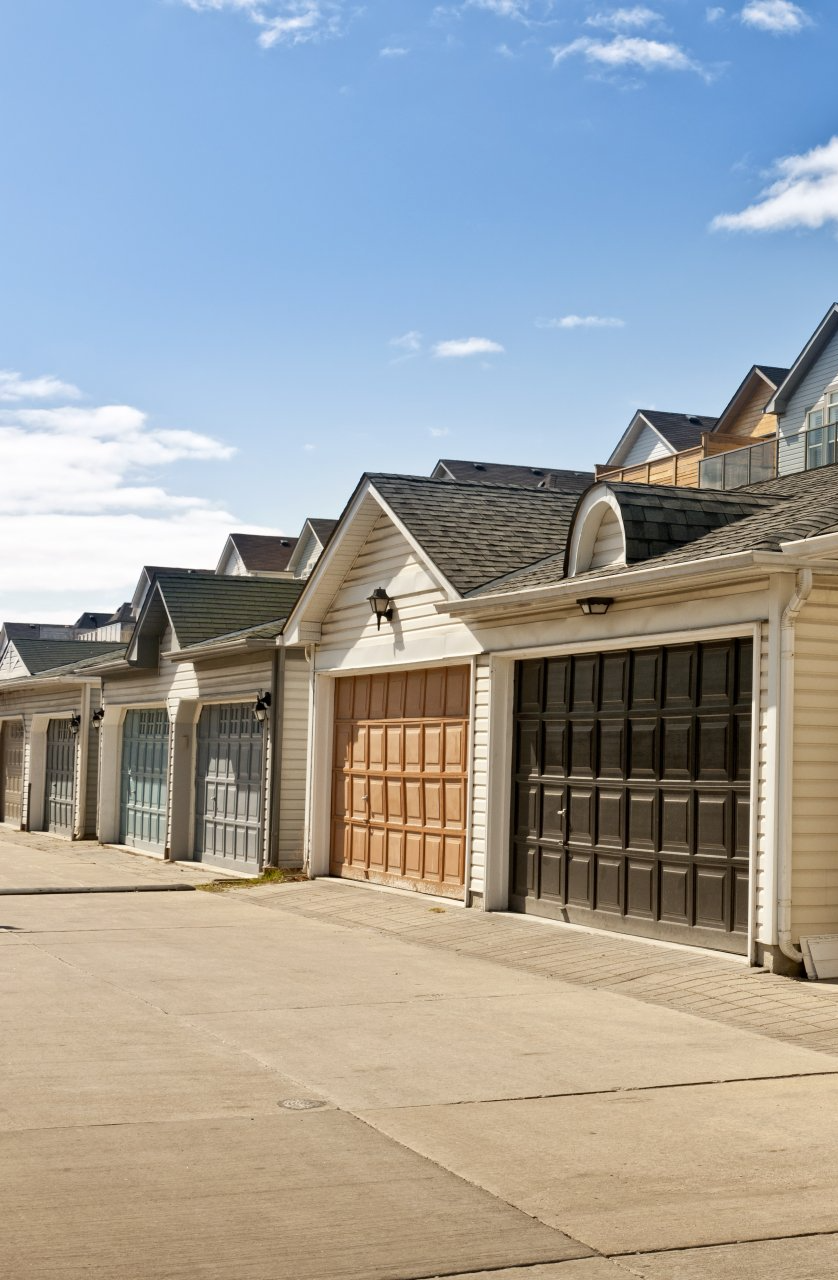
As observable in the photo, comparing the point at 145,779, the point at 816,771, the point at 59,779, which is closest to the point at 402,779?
the point at 816,771

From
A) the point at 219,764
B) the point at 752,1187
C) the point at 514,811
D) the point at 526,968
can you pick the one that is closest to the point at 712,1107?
the point at 752,1187

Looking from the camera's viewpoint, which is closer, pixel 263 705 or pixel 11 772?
pixel 263 705

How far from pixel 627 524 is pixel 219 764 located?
10.9 m

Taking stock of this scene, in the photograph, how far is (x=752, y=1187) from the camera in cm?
574

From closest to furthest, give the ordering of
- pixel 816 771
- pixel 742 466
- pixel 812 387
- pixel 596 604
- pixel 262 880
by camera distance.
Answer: pixel 816 771 < pixel 596 604 < pixel 262 880 < pixel 742 466 < pixel 812 387

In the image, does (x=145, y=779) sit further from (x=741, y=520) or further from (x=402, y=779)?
(x=741, y=520)

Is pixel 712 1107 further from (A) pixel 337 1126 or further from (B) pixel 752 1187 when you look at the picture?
(A) pixel 337 1126

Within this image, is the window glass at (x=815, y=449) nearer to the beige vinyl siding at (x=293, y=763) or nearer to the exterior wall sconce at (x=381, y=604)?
the exterior wall sconce at (x=381, y=604)

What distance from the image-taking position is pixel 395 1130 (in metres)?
6.52

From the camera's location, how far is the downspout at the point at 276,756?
1939cm

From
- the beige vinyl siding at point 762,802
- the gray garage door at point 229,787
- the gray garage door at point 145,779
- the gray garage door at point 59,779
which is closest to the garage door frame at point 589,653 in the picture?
the beige vinyl siding at point 762,802

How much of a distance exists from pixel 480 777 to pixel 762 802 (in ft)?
14.6

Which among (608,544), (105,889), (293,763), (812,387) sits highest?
(812,387)

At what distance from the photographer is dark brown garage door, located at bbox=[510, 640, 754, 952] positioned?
1144cm
